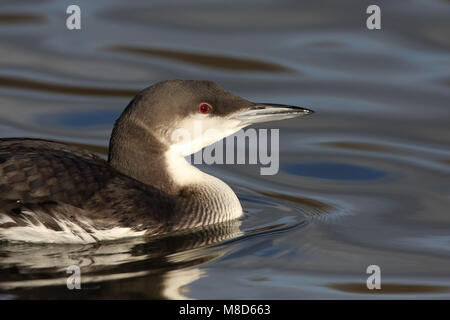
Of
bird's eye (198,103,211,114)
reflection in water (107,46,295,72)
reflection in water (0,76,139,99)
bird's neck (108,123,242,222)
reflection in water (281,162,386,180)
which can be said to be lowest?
reflection in water (281,162,386,180)

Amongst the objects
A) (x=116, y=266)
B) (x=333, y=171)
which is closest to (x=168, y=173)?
(x=116, y=266)

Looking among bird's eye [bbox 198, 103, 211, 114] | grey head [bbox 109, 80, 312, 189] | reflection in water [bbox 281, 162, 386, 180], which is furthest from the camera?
reflection in water [bbox 281, 162, 386, 180]

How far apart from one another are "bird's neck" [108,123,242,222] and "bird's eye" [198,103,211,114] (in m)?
0.37

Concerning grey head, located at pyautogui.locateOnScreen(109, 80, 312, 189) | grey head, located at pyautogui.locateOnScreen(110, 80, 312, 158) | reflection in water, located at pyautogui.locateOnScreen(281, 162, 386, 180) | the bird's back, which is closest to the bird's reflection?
the bird's back

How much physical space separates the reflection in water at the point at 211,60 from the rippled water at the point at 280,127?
0.02 m

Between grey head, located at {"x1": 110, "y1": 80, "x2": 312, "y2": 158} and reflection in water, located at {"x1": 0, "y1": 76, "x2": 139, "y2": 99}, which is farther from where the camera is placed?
reflection in water, located at {"x1": 0, "y1": 76, "x2": 139, "y2": 99}

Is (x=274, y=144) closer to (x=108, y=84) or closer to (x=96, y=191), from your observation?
(x=108, y=84)

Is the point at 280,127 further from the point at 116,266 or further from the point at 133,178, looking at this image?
the point at 116,266

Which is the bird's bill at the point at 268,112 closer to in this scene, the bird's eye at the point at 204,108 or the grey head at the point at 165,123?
the grey head at the point at 165,123

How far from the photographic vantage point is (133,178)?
317 inches

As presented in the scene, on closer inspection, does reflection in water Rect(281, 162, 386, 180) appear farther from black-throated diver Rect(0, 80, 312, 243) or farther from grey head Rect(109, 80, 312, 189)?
grey head Rect(109, 80, 312, 189)

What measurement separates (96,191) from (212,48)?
5.62 m

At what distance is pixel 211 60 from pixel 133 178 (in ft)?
16.0

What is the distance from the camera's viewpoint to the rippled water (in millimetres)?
7426
